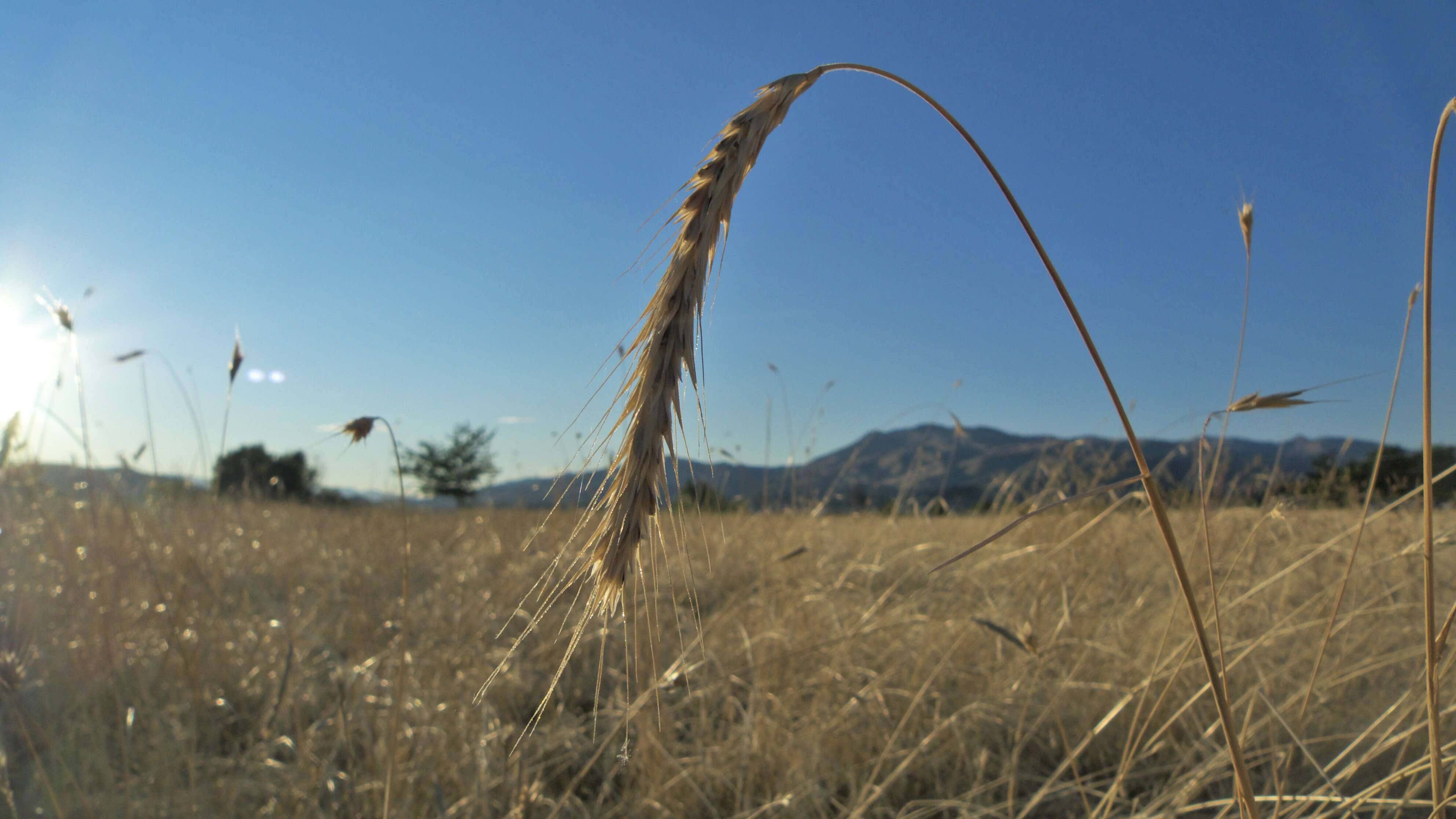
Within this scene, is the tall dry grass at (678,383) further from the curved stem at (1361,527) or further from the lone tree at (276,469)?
the lone tree at (276,469)

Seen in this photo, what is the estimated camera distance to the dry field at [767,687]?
171 cm

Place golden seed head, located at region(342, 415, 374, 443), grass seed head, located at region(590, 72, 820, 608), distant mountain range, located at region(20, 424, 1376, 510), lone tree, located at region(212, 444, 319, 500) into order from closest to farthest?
grass seed head, located at region(590, 72, 820, 608) < golden seed head, located at region(342, 415, 374, 443) < distant mountain range, located at region(20, 424, 1376, 510) < lone tree, located at region(212, 444, 319, 500)

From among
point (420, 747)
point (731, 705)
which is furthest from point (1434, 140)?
point (420, 747)

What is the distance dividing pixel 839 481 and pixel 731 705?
1.63 metres

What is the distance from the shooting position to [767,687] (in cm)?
237

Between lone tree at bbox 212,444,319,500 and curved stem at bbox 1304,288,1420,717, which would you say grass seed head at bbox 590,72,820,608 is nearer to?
curved stem at bbox 1304,288,1420,717

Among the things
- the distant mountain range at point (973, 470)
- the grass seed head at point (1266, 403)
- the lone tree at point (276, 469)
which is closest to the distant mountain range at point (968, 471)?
the distant mountain range at point (973, 470)

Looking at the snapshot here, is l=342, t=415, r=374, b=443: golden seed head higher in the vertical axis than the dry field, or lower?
higher

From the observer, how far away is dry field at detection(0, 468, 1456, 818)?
171 cm

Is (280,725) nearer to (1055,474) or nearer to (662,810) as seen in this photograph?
(662,810)

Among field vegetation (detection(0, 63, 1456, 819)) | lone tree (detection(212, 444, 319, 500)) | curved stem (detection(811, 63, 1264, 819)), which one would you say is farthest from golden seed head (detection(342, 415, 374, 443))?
lone tree (detection(212, 444, 319, 500))

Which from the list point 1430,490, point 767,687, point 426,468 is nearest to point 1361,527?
point 1430,490

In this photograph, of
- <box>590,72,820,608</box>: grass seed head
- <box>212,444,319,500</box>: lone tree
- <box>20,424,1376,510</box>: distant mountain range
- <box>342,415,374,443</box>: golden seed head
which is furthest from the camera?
<box>212,444,319,500</box>: lone tree

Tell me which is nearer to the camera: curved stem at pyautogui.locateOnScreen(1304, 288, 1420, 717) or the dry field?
curved stem at pyautogui.locateOnScreen(1304, 288, 1420, 717)
